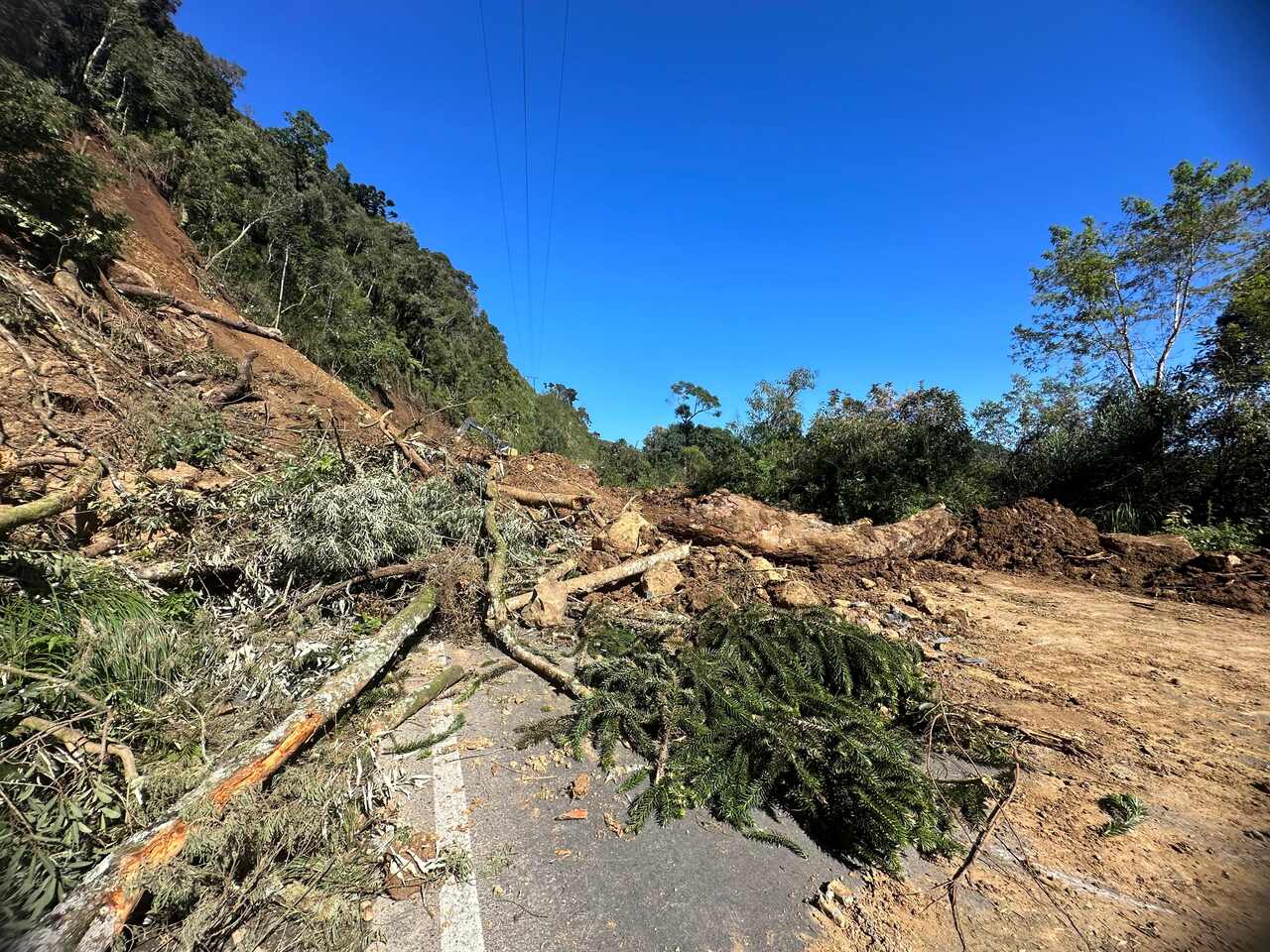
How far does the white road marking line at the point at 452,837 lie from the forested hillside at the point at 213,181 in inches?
313

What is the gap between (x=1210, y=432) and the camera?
8.34 meters

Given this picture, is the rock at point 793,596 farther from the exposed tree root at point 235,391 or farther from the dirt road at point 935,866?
the exposed tree root at point 235,391

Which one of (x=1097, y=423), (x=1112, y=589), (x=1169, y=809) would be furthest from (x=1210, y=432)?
(x=1169, y=809)

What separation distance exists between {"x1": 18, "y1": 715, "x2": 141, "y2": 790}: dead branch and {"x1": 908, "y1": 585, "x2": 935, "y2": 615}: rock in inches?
247

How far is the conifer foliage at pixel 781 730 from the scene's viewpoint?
7.37 ft

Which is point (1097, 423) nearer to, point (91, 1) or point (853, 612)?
point (853, 612)

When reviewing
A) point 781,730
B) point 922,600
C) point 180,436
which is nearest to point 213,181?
point 180,436

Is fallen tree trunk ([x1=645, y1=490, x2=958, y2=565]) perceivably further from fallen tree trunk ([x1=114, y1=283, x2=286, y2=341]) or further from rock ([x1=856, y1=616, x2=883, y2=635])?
fallen tree trunk ([x1=114, y1=283, x2=286, y2=341])

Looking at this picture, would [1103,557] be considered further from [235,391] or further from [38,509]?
[235,391]

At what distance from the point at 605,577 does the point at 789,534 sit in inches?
114

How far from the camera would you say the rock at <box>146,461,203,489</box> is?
4.32 meters

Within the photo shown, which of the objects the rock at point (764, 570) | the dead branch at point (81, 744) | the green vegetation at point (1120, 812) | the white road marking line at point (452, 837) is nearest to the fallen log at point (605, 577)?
the rock at point (764, 570)

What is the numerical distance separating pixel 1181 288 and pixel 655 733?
66.2 feet

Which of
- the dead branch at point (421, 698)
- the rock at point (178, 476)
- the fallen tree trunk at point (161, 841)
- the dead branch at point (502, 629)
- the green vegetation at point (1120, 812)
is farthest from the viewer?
the rock at point (178, 476)
